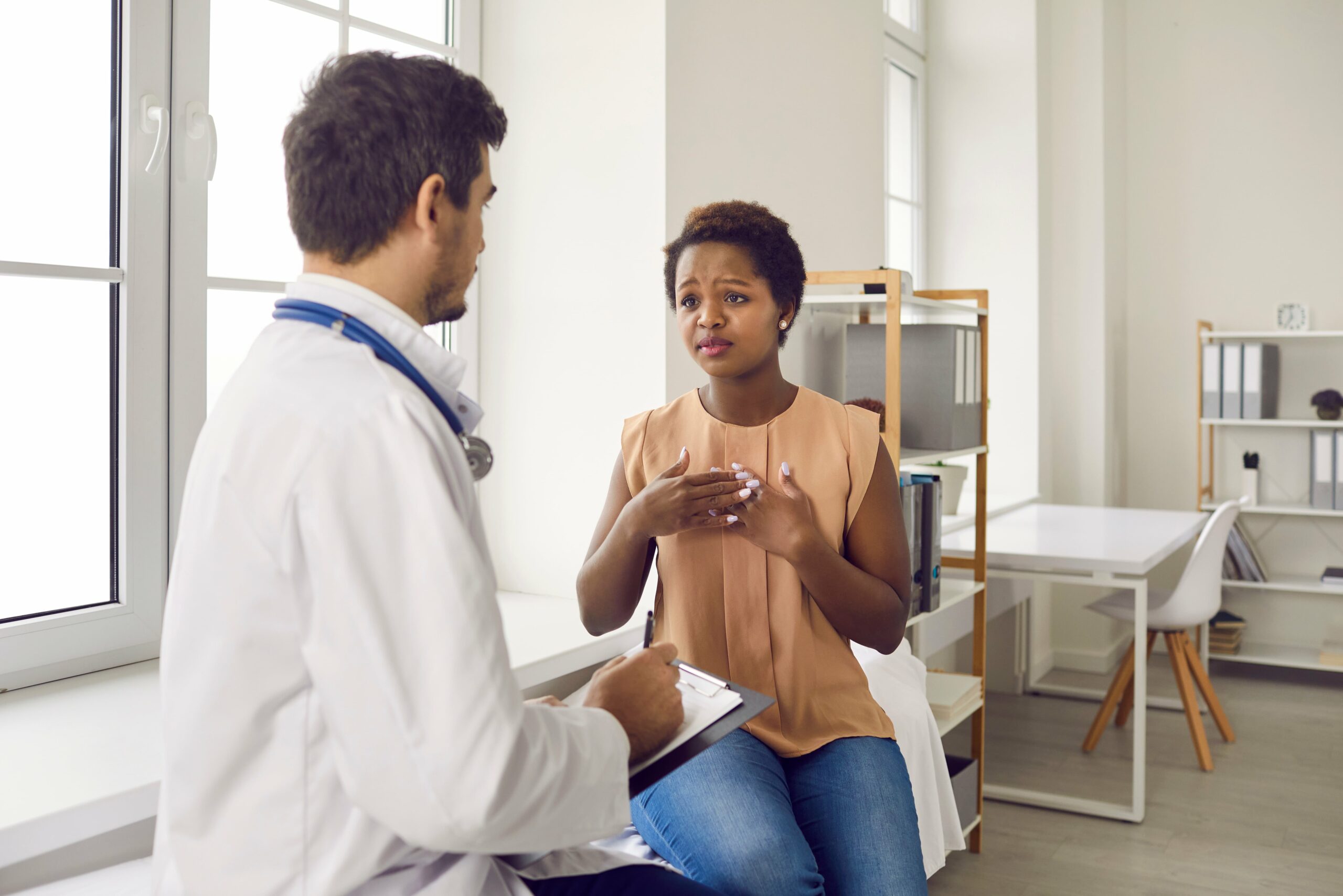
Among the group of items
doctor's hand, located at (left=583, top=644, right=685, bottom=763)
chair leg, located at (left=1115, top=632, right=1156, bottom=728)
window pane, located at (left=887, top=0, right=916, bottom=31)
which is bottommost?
chair leg, located at (left=1115, top=632, right=1156, bottom=728)

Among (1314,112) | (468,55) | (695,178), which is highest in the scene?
(1314,112)

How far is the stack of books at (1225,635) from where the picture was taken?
14.1 ft

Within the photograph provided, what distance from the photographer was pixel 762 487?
4.77 feet

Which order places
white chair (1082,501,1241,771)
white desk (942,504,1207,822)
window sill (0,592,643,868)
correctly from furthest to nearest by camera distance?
white chair (1082,501,1241,771) < white desk (942,504,1207,822) < window sill (0,592,643,868)

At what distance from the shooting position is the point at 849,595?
1.45m

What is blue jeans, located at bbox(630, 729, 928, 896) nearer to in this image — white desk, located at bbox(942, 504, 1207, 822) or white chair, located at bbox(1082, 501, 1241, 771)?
white desk, located at bbox(942, 504, 1207, 822)

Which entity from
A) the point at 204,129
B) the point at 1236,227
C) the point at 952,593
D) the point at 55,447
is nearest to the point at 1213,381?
the point at 1236,227

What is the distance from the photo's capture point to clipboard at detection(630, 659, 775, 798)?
0.97 meters

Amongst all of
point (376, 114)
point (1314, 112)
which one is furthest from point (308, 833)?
point (1314, 112)

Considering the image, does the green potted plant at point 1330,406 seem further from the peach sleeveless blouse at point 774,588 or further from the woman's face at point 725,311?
the woman's face at point 725,311

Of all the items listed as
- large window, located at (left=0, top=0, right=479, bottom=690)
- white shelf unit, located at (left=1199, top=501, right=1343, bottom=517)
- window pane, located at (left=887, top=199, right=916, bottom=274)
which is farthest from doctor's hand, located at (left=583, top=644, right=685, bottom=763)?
white shelf unit, located at (left=1199, top=501, right=1343, bottom=517)

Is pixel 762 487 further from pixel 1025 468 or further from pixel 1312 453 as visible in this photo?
pixel 1312 453

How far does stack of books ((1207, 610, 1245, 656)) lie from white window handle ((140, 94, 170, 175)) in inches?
165

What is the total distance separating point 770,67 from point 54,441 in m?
1.68
